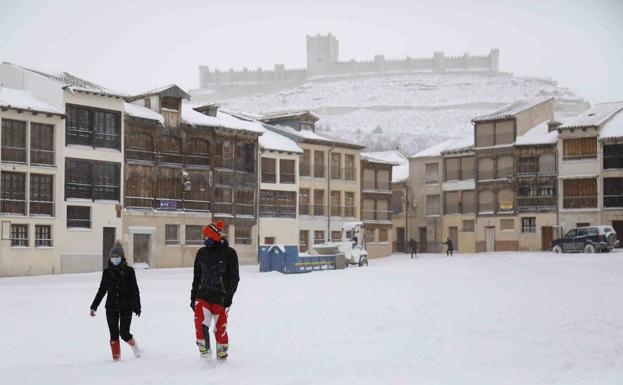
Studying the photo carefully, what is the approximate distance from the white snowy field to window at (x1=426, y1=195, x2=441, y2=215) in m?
41.4

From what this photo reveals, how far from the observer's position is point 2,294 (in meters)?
25.8

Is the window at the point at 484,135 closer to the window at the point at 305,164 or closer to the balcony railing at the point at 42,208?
the window at the point at 305,164

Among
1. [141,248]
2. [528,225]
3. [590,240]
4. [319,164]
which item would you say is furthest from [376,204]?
[141,248]

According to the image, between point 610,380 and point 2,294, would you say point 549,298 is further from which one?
point 2,294

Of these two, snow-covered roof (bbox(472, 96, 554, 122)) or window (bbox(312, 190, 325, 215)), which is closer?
window (bbox(312, 190, 325, 215))

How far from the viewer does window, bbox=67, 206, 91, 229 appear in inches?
1645

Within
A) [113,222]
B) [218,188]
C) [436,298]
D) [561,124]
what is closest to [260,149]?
[218,188]

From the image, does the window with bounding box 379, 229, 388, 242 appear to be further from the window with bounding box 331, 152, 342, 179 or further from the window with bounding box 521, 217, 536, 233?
the window with bounding box 521, 217, 536, 233

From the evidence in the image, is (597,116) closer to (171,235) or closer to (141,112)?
(171,235)

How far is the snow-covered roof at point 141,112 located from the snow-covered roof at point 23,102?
201 inches

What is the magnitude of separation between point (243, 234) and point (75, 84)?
14.7 metres

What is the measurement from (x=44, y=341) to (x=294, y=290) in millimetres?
12479

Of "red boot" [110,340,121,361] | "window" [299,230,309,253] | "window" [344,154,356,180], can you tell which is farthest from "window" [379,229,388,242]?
"red boot" [110,340,121,361]

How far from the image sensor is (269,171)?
5400 cm
